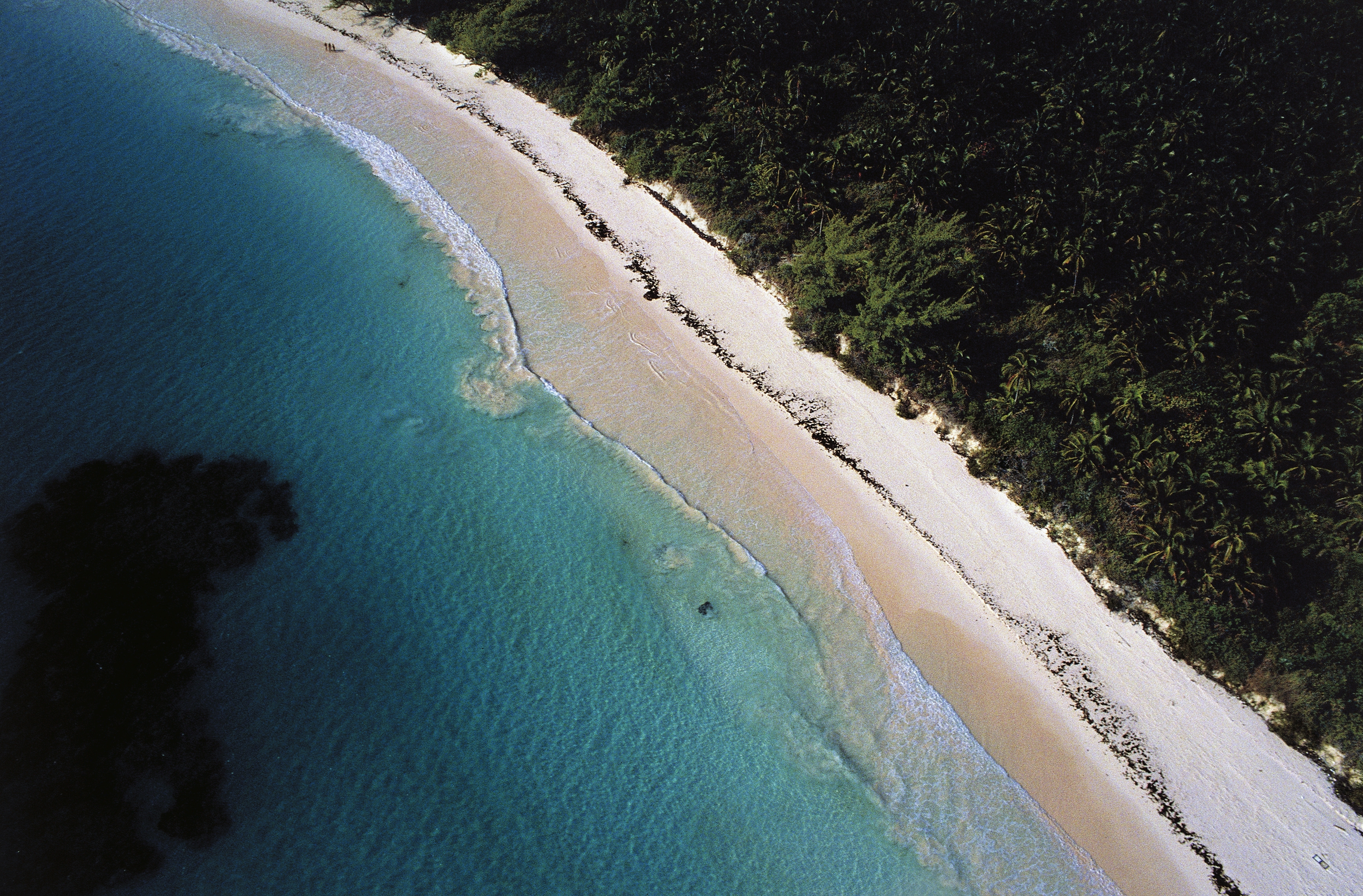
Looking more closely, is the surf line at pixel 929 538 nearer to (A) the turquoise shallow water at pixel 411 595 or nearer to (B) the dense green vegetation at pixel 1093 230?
(B) the dense green vegetation at pixel 1093 230

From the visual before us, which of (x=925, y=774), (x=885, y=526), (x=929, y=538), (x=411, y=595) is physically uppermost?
(x=929, y=538)

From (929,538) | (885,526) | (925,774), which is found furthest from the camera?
(885,526)

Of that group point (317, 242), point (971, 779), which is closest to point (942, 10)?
point (317, 242)

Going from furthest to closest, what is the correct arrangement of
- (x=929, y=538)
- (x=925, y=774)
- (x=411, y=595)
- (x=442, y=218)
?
(x=442, y=218) < (x=929, y=538) < (x=411, y=595) < (x=925, y=774)

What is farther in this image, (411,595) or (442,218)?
(442,218)

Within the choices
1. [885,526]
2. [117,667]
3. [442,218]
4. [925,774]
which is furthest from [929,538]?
[442,218]

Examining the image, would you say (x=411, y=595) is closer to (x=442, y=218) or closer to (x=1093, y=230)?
(x=442, y=218)

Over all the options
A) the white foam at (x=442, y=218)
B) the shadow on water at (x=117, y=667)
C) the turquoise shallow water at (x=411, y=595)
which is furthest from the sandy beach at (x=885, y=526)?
the shadow on water at (x=117, y=667)

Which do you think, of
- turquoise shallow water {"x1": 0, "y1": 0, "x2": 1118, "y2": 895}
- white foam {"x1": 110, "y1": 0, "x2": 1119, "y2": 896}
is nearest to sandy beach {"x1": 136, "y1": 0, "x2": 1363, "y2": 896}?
white foam {"x1": 110, "y1": 0, "x2": 1119, "y2": 896}
